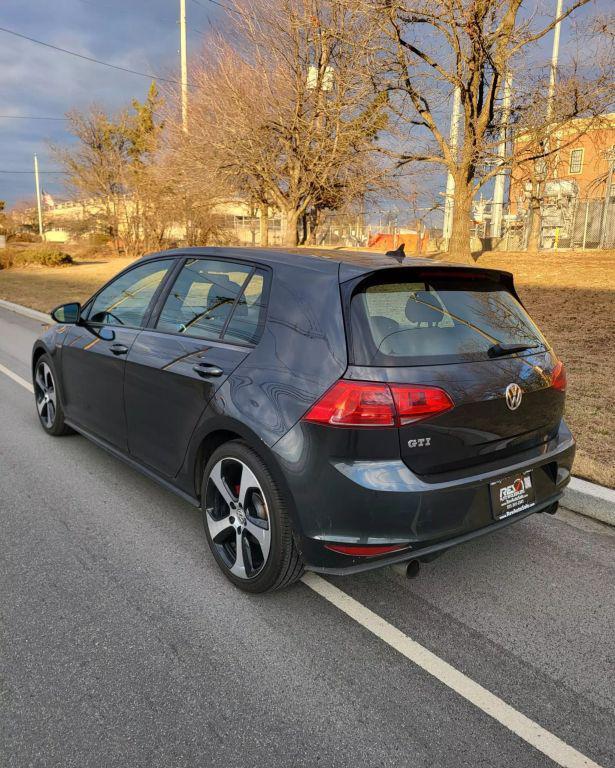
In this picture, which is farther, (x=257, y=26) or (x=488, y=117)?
(x=257, y=26)

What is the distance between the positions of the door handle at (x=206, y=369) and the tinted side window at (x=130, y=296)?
2.95ft

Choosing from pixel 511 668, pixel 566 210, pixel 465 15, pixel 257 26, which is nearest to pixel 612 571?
pixel 511 668

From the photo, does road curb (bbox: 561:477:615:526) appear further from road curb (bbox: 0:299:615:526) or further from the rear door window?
the rear door window

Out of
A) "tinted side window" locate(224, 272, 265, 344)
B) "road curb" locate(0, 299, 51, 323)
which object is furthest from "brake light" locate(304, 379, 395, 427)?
"road curb" locate(0, 299, 51, 323)

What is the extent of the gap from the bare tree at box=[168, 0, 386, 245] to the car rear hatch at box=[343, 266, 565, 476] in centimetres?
1385

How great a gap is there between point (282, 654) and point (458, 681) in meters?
0.72

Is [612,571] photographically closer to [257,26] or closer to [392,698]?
[392,698]

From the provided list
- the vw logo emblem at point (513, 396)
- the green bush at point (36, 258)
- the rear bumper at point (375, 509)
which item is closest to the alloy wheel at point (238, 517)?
the rear bumper at point (375, 509)

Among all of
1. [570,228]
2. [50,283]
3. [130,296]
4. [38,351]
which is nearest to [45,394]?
[38,351]

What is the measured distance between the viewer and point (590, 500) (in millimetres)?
3939

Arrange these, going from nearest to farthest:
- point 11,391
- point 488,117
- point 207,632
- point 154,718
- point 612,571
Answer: point 154,718 → point 207,632 → point 612,571 → point 11,391 → point 488,117

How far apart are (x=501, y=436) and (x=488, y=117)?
14.3m

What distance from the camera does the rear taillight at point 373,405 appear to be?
2494 mm

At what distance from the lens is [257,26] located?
18000 millimetres
